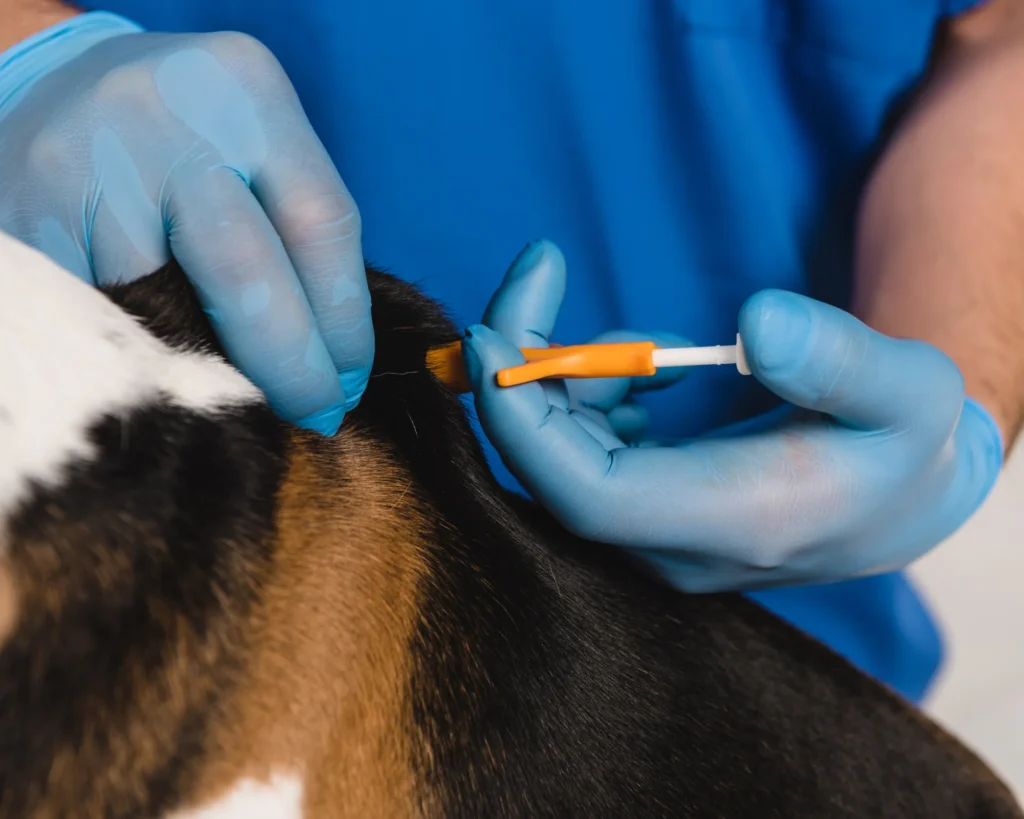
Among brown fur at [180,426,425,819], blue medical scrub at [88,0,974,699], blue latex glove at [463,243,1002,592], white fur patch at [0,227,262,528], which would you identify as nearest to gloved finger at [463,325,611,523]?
blue latex glove at [463,243,1002,592]

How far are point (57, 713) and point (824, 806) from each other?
0.79 meters

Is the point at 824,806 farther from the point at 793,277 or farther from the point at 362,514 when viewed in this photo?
the point at 793,277

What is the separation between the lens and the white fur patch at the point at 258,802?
0.53m

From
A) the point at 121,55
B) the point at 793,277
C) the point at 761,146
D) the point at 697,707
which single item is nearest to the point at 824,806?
the point at 697,707

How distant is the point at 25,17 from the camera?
1131 mm

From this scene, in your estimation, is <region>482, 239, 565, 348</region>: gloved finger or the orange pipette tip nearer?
the orange pipette tip

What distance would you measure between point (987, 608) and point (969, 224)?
45.8 inches

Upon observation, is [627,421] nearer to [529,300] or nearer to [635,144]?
[529,300]

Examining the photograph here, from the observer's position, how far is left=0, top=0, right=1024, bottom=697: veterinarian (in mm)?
847

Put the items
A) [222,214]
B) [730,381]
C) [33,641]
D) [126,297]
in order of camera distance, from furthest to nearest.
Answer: [730,381]
[222,214]
[126,297]
[33,641]

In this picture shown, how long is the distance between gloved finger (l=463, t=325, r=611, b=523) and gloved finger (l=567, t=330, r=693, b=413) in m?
0.22

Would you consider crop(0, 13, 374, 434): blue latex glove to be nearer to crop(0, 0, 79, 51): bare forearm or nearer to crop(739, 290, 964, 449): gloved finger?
crop(0, 0, 79, 51): bare forearm

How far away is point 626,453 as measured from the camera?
937 millimetres

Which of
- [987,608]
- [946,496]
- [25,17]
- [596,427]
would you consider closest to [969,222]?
[946,496]
